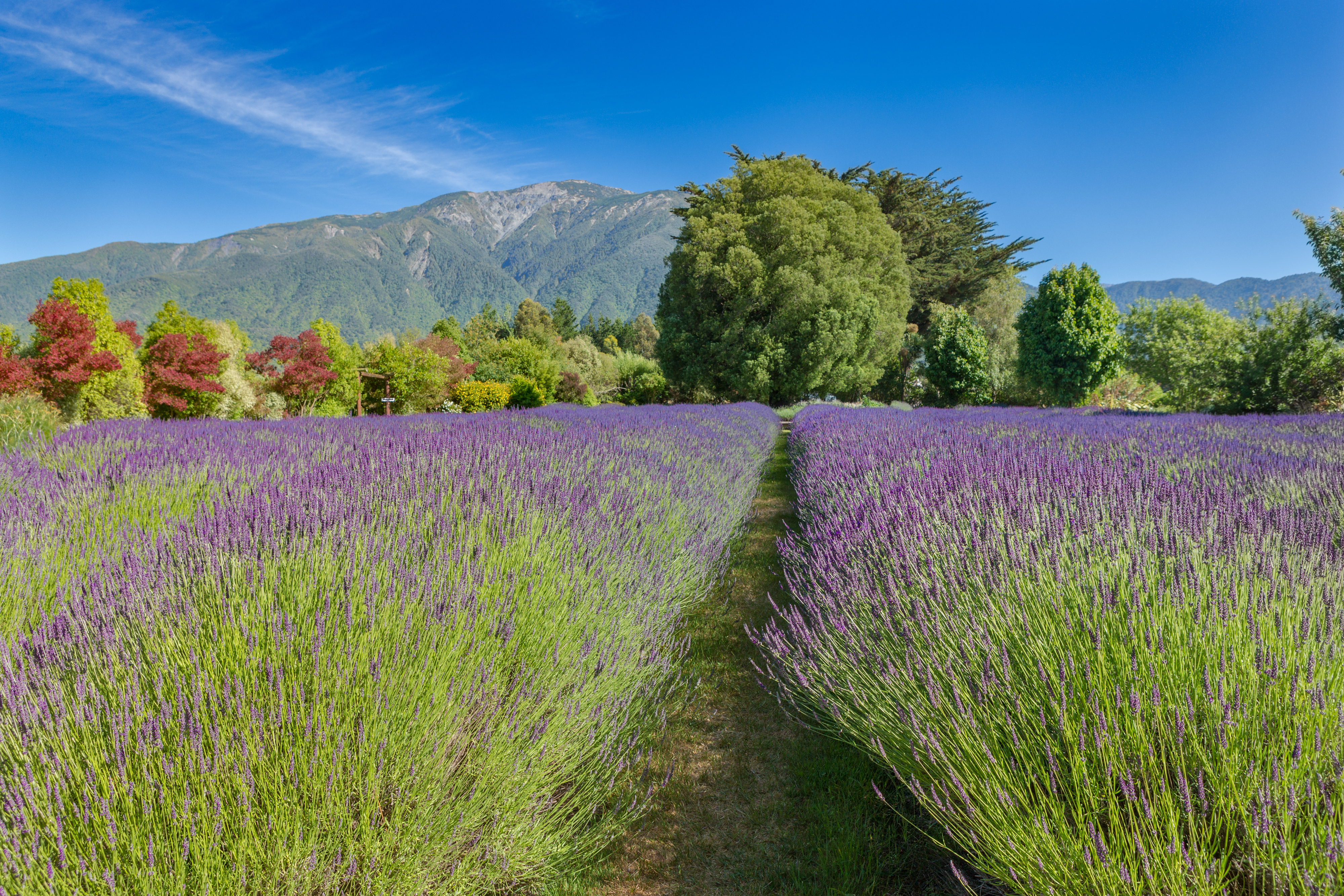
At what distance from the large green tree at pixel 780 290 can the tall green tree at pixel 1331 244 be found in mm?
10832

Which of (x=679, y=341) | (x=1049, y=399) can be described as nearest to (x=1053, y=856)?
(x=679, y=341)

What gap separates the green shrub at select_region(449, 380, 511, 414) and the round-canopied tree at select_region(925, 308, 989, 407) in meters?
19.3

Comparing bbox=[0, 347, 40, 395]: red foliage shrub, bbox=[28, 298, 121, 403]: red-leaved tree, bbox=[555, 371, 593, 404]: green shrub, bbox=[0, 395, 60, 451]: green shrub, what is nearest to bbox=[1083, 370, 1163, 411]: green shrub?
bbox=[555, 371, 593, 404]: green shrub

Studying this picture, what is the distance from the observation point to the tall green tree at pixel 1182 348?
52.2 ft

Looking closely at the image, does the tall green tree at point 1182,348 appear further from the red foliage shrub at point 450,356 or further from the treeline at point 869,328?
the red foliage shrub at point 450,356

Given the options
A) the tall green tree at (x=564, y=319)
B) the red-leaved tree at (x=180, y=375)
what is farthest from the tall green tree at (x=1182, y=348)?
the tall green tree at (x=564, y=319)

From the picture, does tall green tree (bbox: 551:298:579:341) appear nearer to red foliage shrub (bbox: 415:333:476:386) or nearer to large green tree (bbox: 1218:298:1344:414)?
red foliage shrub (bbox: 415:333:476:386)

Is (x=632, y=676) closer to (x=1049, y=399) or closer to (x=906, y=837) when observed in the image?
(x=906, y=837)

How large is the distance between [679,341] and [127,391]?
16348 mm

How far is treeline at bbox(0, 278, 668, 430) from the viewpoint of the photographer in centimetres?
1168

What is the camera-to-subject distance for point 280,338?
18328mm

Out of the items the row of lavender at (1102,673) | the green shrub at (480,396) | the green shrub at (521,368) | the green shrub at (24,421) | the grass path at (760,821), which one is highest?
the green shrub at (521,368)

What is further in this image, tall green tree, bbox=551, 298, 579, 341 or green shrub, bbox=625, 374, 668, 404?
tall green tree, bbox=551, 298, 579, 341

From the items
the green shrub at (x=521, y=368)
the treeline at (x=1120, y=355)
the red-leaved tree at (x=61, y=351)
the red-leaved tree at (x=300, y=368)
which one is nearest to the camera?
the red-leaved tree at (x=61, y=351)
